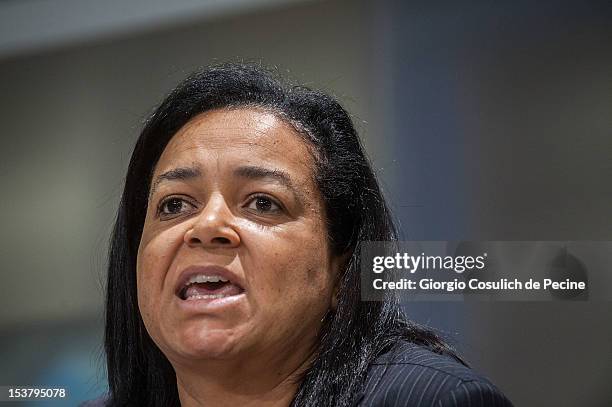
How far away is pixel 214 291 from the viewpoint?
4.34 feet

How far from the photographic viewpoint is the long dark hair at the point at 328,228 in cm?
136

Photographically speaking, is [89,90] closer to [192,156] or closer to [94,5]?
[94,5]

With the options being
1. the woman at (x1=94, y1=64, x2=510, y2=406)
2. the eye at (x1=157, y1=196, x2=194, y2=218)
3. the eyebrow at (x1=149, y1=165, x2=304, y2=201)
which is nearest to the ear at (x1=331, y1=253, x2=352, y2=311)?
the woman at (x1=94, y1=64, x2=510, y2=406)

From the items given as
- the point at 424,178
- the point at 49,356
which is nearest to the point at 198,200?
the point at 424,178

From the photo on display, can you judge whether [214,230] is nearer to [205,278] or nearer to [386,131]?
[205,278]

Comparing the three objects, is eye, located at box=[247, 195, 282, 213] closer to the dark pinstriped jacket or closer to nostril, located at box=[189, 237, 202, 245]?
nostril, located at box=[189, 237, 202, 245]

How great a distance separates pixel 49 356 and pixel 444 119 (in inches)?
31.5

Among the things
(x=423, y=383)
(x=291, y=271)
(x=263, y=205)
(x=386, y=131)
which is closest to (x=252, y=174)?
(x=263, y=205)

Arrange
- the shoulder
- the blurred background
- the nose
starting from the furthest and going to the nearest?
the blurred background → the nose → the shoulder

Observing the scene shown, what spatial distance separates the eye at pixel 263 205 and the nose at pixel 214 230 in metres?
0.04

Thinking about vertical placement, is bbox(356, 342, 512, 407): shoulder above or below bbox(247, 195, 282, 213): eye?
below

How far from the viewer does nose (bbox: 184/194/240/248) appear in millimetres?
1325

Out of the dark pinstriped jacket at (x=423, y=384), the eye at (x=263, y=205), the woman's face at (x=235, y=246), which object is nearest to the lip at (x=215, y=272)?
the woman's face at (x=235, y=246)

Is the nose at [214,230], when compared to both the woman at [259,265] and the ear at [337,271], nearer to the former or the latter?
the woman at [259,265]
